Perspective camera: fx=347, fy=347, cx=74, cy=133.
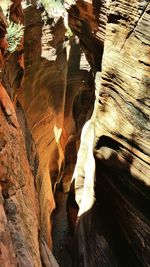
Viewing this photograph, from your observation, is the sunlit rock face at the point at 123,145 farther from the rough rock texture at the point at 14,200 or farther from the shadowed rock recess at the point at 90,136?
the rough rock texture at the point at 14,200

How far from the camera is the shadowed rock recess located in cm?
484

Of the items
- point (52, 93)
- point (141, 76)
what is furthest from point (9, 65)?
point (52, 93)

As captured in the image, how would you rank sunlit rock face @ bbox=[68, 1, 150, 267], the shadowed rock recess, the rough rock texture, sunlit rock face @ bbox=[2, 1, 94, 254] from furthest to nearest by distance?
sunlit rock face @ bbox=[2, 1, 94, 254]
sunlit rock face @ bbox=[68, 1, 150, 267]
the shadowed rock recess
the rough rock texture

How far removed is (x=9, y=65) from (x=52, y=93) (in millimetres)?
4968

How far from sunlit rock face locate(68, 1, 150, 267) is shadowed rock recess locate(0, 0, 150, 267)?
2 centimetres

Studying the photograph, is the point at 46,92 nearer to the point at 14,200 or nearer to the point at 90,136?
the point at 90,136

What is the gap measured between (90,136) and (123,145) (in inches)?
134

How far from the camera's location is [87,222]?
8.05 metres

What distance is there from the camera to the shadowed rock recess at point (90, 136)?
4.84 meters

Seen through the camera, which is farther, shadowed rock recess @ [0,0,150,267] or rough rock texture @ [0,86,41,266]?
shadowed rock recess @ [0,0,150,267]

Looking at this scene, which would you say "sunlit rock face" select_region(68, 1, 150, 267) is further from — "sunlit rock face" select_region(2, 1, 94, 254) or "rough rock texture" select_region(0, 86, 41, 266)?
"rough rock texture" select_region(0, 86, 41, 266)

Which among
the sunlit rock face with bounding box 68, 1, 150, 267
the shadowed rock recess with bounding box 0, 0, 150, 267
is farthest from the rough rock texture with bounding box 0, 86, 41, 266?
the sunlit rock face with bounding box 68, 1, 150, 267

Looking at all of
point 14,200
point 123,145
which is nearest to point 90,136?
point 123,145

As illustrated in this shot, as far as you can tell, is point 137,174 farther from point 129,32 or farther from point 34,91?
point 34,91
